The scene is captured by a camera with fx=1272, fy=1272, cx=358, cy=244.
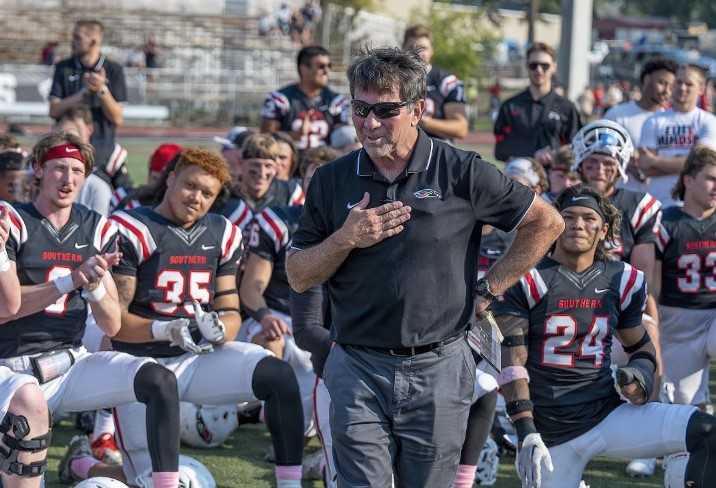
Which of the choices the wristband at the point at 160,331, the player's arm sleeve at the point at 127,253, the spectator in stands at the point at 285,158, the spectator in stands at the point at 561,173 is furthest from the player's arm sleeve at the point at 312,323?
the spectator in stands at the point at 285,158

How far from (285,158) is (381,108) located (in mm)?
4043

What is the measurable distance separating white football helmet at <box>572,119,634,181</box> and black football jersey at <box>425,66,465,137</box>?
240 centimetres

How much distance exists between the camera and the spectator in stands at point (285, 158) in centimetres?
820

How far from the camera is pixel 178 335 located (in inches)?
232

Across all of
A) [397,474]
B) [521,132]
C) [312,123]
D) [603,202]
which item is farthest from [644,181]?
[397,474]

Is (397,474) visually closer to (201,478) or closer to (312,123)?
(201,478)

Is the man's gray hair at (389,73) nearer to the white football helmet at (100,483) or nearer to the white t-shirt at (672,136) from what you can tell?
the white football helmet at (100,483)

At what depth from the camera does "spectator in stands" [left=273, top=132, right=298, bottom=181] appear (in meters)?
8.20

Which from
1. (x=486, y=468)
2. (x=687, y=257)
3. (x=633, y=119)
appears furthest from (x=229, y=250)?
(x=633, y=119)

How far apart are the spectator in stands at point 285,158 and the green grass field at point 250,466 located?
5.52 feet

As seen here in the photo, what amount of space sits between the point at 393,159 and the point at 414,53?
39cm

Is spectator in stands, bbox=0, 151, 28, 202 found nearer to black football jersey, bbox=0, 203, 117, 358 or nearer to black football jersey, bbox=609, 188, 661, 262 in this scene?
black football jersey, bbox=0, 203, 117, 358

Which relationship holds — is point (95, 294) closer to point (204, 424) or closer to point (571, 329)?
point (204, 424)

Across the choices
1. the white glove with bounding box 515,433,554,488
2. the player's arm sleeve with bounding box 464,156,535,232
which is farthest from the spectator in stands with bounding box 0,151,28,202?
the player's arm sleeve with bounding box 464,156,535,232
